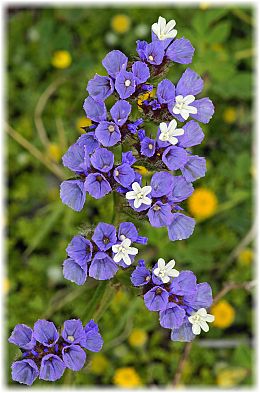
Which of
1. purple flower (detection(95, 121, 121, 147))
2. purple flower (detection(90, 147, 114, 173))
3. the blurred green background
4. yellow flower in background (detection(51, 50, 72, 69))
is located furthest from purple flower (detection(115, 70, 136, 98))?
yellow flower in background (detection(51, 50, 72, 69))

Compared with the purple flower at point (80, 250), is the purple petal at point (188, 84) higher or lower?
higher

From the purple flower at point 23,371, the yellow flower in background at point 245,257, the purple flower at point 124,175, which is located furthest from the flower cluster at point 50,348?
Answer: the yellow flower in background at point 245,257

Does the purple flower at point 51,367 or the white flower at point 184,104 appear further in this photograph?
the white flower at point 184,104

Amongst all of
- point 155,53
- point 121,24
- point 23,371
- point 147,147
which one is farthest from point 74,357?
point 121,24

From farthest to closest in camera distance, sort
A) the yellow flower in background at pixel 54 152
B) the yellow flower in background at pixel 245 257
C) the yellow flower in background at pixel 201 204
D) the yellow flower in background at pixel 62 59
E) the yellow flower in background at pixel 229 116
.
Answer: the yellow flower in background at pixel 229 116, the yellow flower in background at pixel 62 59, the yellow flower in background at pixel 54 152, the yellow flower in background at pixel 245 257, the yellow flower in background at pixel 201 204

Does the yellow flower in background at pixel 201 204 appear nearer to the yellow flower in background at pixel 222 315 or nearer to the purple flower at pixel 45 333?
the yellow flower in background at pixel 222 315

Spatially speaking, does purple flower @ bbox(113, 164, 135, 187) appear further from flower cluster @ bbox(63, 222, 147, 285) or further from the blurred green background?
the blurred green background

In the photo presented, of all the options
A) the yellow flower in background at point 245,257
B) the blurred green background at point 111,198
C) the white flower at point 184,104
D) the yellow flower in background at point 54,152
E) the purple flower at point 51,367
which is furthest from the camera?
the yellow flower in background at point 54,152

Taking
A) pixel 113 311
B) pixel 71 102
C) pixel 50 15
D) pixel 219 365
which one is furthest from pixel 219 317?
pixel 50 15
